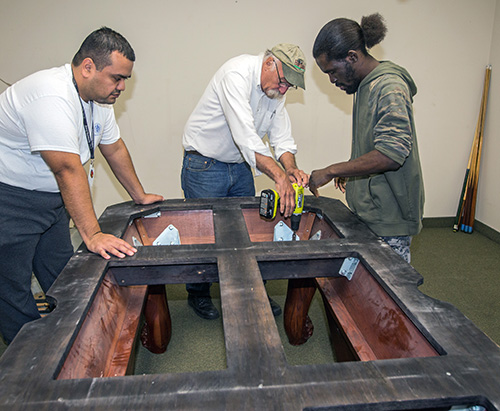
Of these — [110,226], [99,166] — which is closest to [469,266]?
[110,226]

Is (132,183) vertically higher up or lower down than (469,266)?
higher up

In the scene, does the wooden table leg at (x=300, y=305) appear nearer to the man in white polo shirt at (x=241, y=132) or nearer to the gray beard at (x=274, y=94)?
the man in white polo shirt at (x=241, y=132)

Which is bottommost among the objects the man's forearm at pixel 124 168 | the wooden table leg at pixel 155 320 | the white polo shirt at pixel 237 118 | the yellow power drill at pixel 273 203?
the wooden table leg at pixel 155 320

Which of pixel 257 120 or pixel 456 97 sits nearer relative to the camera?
pixel 257 120

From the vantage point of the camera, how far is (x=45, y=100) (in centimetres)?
130

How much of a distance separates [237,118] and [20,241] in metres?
1.14

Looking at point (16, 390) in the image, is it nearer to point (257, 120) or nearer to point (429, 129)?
point (257, 120)

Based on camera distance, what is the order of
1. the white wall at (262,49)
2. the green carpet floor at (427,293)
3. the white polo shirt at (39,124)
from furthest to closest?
the white wall at (262,49)
the green carpet floor at (427,293)
the white polo shirt at (39,124)

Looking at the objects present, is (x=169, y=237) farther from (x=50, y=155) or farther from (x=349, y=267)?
(x=349, y=267)

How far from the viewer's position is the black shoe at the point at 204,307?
235 centimetres

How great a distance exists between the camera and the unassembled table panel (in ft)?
2.50

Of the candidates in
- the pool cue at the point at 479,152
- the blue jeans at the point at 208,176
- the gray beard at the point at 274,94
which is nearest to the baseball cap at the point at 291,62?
the gray beard at the point at 274,94

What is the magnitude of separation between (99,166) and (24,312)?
1848mm

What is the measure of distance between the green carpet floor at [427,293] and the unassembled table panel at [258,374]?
1051 millimetres
